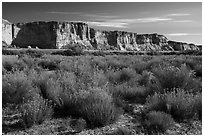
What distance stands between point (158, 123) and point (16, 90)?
3533mm

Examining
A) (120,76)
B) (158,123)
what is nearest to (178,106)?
(158,123)

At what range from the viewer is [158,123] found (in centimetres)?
512

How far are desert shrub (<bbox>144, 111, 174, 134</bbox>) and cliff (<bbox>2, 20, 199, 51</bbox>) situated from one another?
101035mm

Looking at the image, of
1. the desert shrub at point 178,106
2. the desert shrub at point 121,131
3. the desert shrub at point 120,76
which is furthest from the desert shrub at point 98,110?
the desert shrub at point 120,76

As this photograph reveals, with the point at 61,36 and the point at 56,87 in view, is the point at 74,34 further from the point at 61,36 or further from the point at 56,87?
the point at 56,87

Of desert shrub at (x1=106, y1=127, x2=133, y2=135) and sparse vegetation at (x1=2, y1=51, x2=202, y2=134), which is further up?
sparse vegetation at (x1=2, y1=51, x2=202, y2=134)

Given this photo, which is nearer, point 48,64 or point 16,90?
point 16,90

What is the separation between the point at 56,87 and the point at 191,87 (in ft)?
12.1

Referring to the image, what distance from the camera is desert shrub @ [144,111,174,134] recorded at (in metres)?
5.09

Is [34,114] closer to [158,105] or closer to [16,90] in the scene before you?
[16,90]

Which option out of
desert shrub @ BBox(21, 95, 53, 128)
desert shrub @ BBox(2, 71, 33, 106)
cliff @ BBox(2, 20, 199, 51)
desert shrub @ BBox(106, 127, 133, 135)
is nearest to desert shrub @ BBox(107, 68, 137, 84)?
desert shrub @ BBox(2, 71, 33, 106)

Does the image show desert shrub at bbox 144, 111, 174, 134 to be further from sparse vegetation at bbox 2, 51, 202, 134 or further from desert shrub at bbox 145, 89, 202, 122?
desert shrub at bbox 145, 89, 202, 122

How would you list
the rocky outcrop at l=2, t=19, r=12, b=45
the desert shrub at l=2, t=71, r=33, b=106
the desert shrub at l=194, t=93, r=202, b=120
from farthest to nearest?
the rocky outcrop at l=2, t=19, r=12, b=45
the desert shrub at l=2, t=71, r=33, b=106
the desert shrub at l=194, t=93, r=202, b=120

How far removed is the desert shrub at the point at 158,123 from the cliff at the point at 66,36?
331ft
